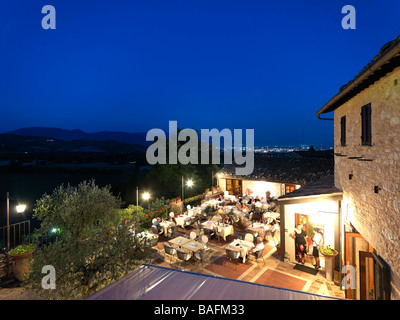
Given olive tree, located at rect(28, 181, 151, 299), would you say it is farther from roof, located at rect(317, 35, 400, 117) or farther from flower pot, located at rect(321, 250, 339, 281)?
roof, located at rect(317, 35, 400, 117)

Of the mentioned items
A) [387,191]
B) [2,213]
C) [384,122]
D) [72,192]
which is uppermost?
[384,122]

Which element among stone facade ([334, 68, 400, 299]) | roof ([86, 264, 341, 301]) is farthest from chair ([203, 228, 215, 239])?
roof ([86, 264, 341, 301])

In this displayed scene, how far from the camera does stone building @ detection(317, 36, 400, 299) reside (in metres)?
4.14

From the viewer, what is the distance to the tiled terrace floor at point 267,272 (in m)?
7.95

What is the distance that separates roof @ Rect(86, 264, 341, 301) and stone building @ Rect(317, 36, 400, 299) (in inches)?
61.4

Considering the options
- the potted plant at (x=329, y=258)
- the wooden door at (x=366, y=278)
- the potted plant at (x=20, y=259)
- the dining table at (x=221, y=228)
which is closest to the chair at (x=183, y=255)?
the dining table at (x=221, y=228)

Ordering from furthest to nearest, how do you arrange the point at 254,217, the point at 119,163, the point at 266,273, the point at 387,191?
the point at 119,163 < the point at 254,217 < the point at 266,273 < the point at 387,191

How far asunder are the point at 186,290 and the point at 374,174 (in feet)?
15.4

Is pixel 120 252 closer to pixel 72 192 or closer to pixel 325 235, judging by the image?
pixel 72 192

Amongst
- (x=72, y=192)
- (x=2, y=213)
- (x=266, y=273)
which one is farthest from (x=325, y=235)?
(x=2, y=213)

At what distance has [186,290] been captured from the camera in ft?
14.8

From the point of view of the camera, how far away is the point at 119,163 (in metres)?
58.4
